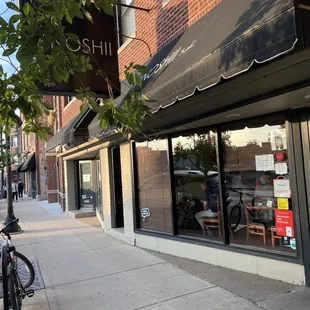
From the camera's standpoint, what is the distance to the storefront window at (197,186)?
6.07 m

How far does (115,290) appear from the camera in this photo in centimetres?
504

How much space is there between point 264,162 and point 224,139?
817 mm

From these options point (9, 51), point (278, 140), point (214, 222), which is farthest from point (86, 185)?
point (9, 51)

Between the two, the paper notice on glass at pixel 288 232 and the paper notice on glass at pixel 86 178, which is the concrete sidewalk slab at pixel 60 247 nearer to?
the paper notice on glass at pixel 288 232

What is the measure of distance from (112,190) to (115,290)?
4483 millimetres

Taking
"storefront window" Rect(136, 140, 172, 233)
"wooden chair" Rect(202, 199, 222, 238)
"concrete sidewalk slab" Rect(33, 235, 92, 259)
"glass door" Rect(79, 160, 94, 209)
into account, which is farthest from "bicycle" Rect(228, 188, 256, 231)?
"glass door" Rect(79, 160, 94, 209)

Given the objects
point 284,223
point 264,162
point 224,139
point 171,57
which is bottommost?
point 284,223

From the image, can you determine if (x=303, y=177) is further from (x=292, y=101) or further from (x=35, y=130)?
(x=35, y=130)

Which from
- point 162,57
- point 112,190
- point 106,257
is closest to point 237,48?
point 162,57

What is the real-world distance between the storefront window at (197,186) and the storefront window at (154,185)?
0.81 feet

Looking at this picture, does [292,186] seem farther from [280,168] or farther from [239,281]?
[239,281]

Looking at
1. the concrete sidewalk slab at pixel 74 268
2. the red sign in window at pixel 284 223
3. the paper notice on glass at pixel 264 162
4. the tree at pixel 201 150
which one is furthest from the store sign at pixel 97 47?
the red sign in window at pixel 284 223

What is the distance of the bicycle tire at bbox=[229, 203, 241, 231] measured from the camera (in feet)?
18.8

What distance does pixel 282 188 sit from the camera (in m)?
4.94
